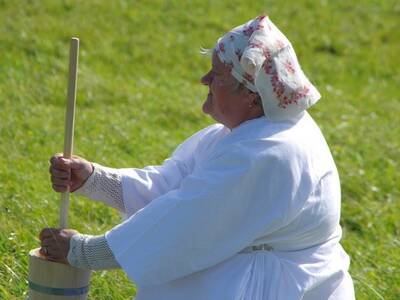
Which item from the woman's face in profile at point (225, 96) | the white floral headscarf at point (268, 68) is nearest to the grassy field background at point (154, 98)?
the woman's face in profile at point (225, 96)

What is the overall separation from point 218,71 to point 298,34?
800 centimetres

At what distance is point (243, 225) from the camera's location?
3.72 m

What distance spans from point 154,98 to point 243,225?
5184 mm

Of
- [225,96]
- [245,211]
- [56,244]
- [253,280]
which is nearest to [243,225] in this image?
[245,211]

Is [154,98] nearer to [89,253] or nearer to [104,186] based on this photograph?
[104,186]

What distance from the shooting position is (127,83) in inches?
363

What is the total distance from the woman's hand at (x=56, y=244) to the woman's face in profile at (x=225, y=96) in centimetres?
73

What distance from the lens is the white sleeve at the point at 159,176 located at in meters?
4.29

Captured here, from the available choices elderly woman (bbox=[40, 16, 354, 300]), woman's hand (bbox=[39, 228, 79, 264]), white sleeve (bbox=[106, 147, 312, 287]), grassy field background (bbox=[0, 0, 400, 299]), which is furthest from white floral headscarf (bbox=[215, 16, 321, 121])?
grassy field background (bbox=[0, 0, 400, 299])

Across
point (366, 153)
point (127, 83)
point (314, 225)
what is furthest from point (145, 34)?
point (314, 225)

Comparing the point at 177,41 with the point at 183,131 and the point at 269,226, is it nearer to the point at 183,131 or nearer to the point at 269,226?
the point at 183,131

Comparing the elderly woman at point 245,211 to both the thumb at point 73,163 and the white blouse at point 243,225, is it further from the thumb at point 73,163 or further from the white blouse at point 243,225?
the thumb at point 73,163

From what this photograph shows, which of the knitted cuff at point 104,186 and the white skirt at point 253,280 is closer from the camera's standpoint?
the white skirt at point 253,280

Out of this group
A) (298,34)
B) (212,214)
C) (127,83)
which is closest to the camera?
(212,214)
